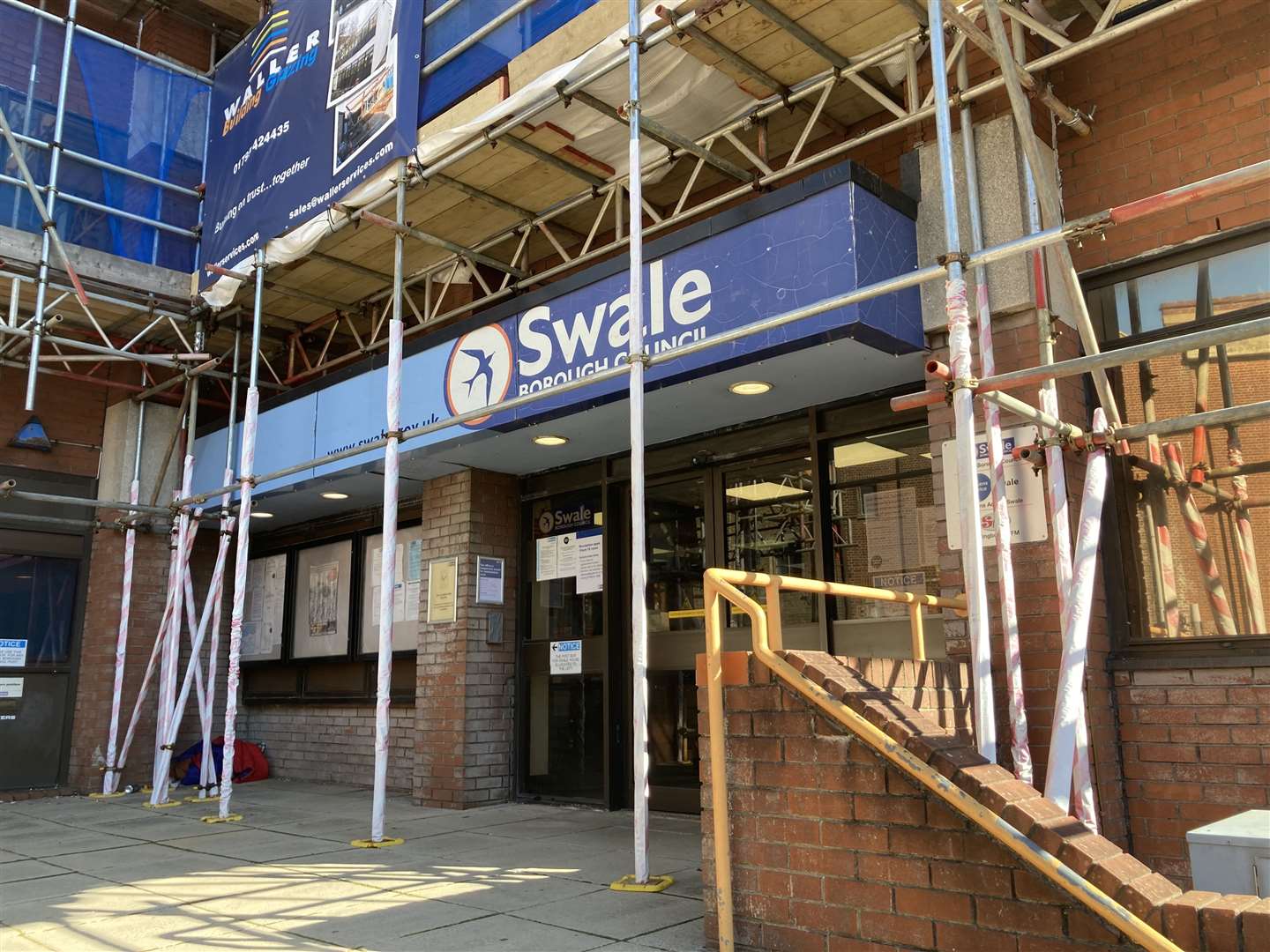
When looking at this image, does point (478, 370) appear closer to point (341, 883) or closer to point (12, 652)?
point (341, 883)

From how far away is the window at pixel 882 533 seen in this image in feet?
21.3

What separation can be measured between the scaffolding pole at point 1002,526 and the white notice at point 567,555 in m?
4.17

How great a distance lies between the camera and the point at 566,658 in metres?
8.72

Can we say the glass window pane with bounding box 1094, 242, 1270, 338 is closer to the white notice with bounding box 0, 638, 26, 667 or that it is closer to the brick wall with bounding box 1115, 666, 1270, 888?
the brick wall with bounding box 1115, 666, 1270, 888

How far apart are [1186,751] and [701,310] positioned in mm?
3563

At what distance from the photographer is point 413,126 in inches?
303

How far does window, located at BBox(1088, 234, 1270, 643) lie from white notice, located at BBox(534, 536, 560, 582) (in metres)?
4.80

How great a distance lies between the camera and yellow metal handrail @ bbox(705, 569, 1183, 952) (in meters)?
2.92

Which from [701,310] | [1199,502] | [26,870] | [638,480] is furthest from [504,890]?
[1199,502]

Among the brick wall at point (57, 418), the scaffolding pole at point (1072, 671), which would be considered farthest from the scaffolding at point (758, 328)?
the brick wall at point (57, 418)

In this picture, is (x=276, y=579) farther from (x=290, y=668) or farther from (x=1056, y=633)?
(x=1056, y=633)

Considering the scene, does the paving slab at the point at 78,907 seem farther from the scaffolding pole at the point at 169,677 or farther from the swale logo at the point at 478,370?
the scaffolding pole at the point at 169,677

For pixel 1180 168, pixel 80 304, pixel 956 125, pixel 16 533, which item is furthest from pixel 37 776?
pixel 1180 168

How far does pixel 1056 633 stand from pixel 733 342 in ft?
7.92
